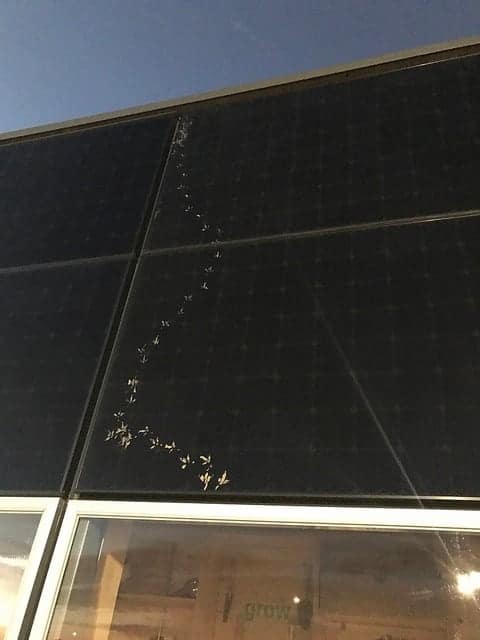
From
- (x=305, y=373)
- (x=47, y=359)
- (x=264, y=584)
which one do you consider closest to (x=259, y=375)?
(x=305, y=373)

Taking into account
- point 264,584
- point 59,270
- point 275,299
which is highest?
point 59,270

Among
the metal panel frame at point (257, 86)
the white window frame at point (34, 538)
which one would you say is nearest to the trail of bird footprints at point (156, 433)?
the white window frame at point (34, 538)

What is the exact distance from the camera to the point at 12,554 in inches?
32.7

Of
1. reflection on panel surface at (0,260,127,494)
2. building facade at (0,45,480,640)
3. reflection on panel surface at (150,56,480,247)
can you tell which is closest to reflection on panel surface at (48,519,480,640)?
building facade at (0,45,480,640)

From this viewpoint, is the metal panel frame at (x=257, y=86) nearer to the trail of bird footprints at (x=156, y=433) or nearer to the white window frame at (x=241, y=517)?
the trail of bird footprints at (x=156, y=433)

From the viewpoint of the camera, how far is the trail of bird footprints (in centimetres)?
82

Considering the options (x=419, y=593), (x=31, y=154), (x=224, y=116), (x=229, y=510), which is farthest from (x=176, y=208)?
(x=419, y=593)

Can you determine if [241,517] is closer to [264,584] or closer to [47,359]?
[264,584]

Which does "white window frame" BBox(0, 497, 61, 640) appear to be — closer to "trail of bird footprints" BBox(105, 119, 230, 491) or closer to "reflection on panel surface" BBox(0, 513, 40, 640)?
"reflection on panel surface" BBox(0, 513, 40, 640)

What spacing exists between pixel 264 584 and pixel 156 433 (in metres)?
0.28

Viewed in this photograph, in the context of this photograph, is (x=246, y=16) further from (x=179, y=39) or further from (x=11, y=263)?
(x=11, y=263)

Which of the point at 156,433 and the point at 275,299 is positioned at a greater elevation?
the point at 275,299

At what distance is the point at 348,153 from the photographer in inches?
47.7

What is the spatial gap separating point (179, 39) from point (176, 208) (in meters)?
0.73
